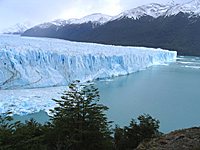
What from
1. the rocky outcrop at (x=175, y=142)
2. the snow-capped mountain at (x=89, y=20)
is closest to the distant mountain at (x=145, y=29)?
the snow-capped mountain at (x=89, y=20)

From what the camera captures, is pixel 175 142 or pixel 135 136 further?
pixel 135 136

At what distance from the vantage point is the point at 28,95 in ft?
17.6

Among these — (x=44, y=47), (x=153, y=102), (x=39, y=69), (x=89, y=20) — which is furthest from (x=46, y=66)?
(x=89, y=20)

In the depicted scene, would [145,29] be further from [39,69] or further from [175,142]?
[175,142]

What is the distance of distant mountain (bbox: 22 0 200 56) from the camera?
29756 mm

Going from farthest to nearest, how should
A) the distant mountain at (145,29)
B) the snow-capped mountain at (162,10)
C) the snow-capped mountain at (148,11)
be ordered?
the snow-capped mountain at (148,11)
the snow-capped mountain at (162,10)
the distant mountain at (145,29)

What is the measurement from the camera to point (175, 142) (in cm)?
226

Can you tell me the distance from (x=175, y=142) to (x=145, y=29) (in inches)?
1416

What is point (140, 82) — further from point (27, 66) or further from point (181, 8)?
point (181, 8)

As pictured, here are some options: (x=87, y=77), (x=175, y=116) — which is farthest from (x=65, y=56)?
(x=175, y=116)

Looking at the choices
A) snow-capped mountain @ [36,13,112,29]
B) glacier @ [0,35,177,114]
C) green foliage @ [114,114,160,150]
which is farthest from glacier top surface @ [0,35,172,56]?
snow-capped mountain @ [36,13,112,29]

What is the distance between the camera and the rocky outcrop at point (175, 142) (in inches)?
82.1

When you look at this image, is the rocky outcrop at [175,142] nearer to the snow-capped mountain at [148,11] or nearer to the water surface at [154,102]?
the water surface at [154,102]

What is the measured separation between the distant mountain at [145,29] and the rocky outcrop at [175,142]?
2613cm
